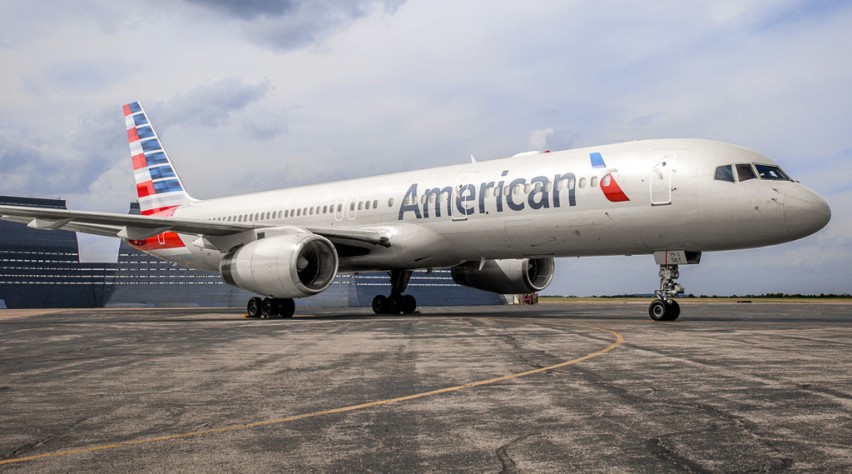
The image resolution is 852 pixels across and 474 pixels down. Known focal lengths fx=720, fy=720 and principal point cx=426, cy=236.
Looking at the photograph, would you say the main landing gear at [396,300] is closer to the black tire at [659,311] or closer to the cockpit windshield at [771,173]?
the black tire at [659,311]

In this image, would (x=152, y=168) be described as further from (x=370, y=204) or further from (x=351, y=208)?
(x=370, y=204)

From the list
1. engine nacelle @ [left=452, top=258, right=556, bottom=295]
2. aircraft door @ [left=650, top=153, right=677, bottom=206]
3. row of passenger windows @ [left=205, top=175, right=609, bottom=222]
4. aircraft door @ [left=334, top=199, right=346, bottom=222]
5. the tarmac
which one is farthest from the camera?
engine nacelle @ [left=452, top=258, right=556, bottom=295]

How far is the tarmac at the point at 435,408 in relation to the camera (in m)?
4.07

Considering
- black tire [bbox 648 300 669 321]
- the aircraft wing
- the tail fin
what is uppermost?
the tail fin

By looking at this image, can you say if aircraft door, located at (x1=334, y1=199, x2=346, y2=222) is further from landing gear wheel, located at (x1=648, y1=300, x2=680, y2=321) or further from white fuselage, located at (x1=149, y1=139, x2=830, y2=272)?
landing gear wheel, located at (x1=648, y1=300, x2=680, y2=321)

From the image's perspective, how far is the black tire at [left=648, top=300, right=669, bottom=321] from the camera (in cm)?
1712

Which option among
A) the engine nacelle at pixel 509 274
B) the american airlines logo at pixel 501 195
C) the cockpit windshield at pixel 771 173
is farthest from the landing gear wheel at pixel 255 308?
the cockpit windshield at pixel 771 173

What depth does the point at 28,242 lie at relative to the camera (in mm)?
95062

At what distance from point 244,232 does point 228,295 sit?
60.3 metres

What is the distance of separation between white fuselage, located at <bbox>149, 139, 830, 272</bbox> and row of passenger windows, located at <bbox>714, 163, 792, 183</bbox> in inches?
4.9

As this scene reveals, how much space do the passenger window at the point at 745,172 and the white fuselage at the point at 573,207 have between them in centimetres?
13

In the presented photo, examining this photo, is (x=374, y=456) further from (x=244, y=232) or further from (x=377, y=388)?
(x=244, y=232)

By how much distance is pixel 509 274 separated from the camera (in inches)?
995

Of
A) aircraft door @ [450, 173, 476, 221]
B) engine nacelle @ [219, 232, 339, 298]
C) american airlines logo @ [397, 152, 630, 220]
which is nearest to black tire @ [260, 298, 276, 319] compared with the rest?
engine nacelle @ [219, 232, 339, 298]
